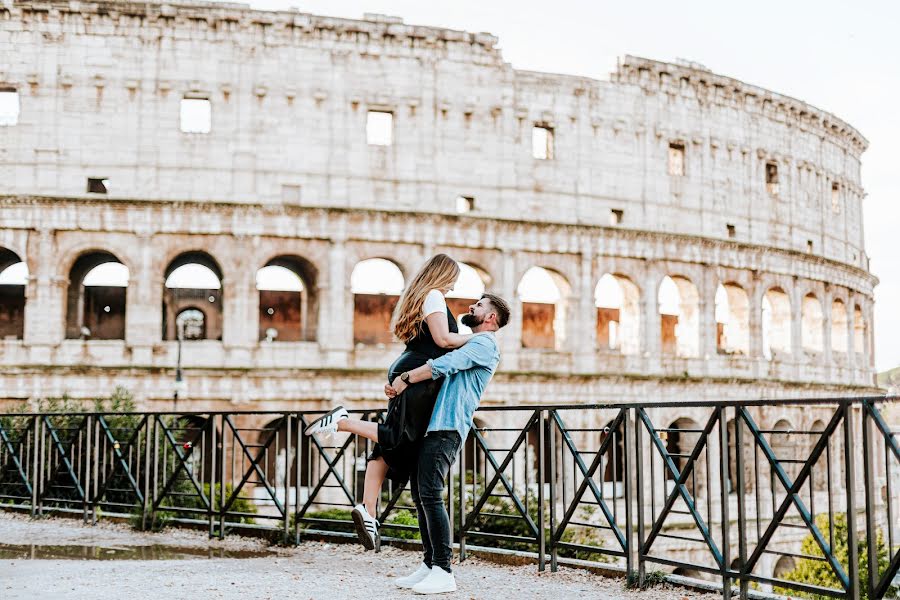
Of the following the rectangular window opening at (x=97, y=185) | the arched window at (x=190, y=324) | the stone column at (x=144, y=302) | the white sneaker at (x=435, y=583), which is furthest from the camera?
the rectangular window opening at (x=97, y=185)

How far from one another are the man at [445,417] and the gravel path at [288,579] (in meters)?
0.24

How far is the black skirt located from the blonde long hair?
7.0 inches

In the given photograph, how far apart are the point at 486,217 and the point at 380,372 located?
5.17m

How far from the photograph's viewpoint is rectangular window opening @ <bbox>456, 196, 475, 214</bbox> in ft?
94.8

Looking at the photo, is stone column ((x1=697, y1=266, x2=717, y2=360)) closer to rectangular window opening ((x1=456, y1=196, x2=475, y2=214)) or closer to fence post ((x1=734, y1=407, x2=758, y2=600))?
rectangular window opening ((x1=456, y1=196, x2=475, y2=214))

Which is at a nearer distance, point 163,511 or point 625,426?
point 625,426

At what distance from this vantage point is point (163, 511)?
1075 cm

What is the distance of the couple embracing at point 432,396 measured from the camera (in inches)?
254

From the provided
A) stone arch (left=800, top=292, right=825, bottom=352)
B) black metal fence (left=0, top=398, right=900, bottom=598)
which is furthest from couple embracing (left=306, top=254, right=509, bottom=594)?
stone arch (left=800, top=292, right=825, bottom=352)

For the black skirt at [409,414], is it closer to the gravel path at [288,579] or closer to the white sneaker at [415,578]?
the white sneaker at [415,578]

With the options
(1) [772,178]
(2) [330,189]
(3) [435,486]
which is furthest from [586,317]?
(3) [435,486]

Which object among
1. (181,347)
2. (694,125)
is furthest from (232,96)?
(694,125)

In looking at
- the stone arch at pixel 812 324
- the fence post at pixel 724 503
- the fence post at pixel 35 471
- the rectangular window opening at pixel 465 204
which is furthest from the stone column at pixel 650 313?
the fence post at pixel 724 503

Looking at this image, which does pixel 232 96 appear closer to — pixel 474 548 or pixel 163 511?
pixel 163 511
